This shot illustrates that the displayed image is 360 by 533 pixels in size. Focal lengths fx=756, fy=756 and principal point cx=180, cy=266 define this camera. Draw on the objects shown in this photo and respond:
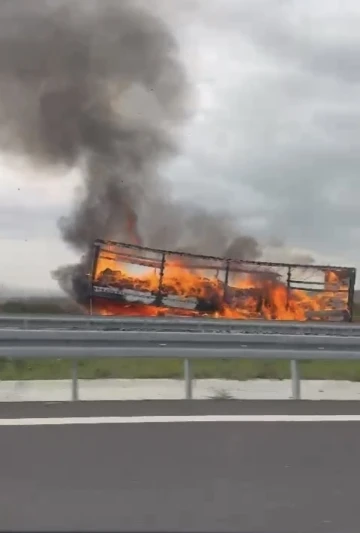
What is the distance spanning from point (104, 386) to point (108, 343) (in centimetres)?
137

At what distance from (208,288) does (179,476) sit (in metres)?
22.3

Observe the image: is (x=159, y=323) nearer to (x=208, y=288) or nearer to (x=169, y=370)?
(x=169, y=370)

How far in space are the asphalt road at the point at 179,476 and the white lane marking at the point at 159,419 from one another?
0.47 ft

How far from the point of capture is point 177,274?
27.0 meters

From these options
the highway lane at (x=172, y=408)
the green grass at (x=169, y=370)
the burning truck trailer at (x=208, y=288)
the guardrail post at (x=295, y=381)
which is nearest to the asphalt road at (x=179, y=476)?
the highway lane at (x=172, y=408)

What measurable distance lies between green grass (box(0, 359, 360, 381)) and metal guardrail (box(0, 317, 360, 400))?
139 centimetres

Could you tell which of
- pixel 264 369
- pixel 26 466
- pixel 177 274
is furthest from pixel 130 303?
pixel 26 466

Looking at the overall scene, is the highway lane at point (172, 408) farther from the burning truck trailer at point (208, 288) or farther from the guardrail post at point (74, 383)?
the burning truck trailer at point (208, 288)

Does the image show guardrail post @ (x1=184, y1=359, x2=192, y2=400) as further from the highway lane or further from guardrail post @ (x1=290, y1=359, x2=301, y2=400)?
guardrail post @ (x1=290, y1=359, x2=301, y2=400)

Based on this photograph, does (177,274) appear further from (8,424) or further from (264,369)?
(8,424)

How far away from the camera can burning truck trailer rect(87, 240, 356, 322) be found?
26625mm

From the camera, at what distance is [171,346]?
7.91 meters

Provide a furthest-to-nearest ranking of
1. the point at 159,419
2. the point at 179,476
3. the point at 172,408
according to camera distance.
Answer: the point at 172,408 < the point at 159,419 < the point at 179,476

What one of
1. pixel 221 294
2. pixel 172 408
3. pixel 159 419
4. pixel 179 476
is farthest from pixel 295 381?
pixel 221 294
